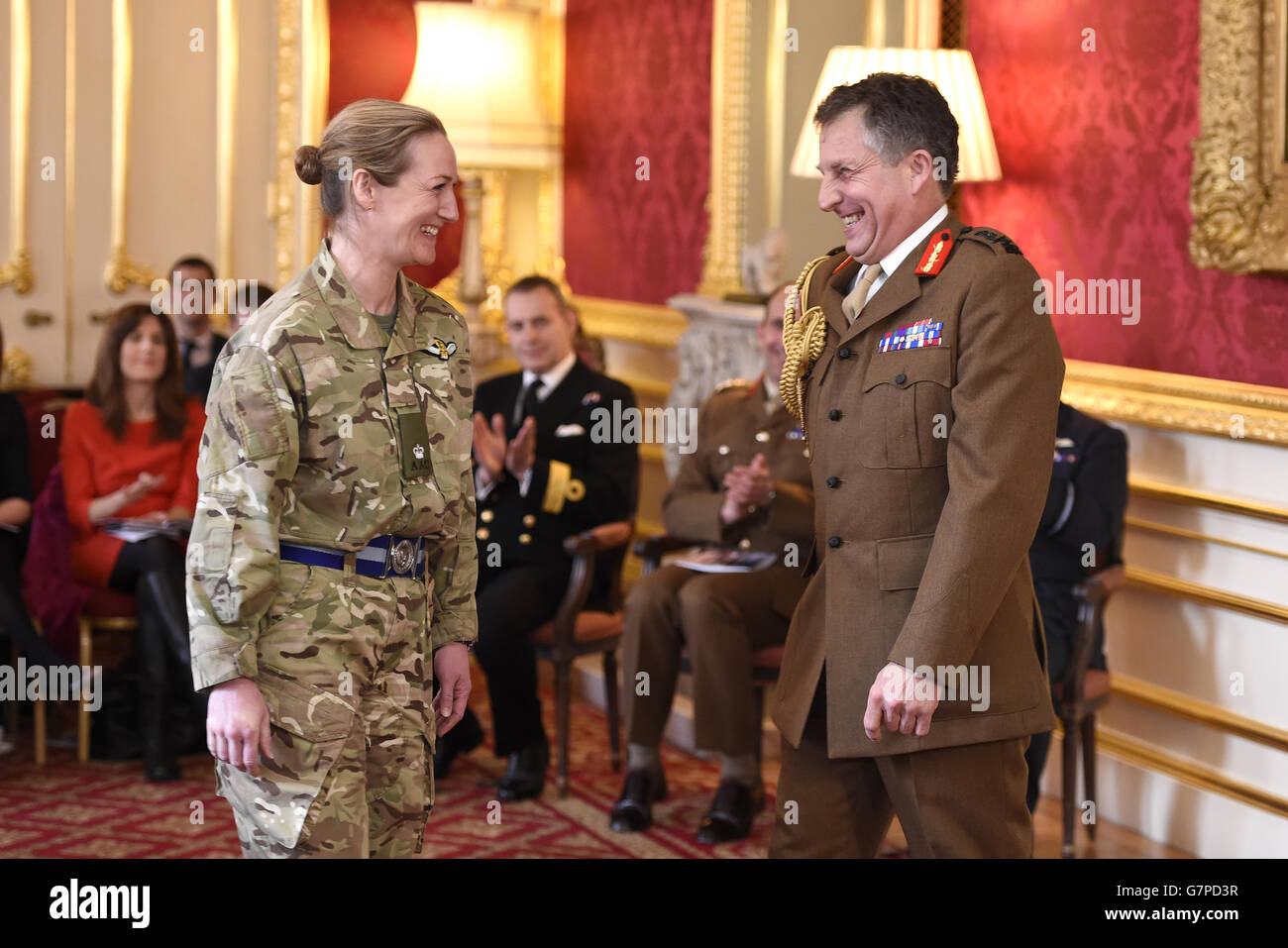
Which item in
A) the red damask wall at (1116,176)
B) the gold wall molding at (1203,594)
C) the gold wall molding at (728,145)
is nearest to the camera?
the gold wall molding at (1203,594)

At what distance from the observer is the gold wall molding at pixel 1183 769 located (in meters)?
3.56

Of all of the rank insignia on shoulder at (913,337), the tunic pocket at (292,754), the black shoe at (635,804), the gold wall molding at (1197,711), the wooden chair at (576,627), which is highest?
the rank insignia on shoulder at (913,337)

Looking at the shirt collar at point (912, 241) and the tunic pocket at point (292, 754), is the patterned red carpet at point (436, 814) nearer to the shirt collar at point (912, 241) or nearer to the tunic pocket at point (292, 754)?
the tunic pocket at point (292, 754)

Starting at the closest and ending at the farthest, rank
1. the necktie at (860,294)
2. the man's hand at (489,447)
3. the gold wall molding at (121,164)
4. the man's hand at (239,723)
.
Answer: the man's hand at (239,723), the necktie at (860,294), the man's hand at (489,447), the gold wall molding at (121,164)

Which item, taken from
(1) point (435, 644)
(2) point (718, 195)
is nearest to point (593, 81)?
(2) point (718, 195)

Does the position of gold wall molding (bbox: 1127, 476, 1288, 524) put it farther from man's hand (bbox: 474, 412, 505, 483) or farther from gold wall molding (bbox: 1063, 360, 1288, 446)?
man's hand (bbox: 474, 412, 505, 483)

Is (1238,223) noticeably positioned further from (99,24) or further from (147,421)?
(99,24)

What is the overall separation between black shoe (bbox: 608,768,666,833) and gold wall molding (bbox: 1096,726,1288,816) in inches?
44.5

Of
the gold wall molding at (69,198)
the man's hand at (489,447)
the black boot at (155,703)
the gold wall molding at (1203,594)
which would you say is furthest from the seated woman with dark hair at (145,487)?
the gold wall molding at (1203,594)

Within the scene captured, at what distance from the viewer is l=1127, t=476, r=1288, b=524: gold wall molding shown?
3.48 metres

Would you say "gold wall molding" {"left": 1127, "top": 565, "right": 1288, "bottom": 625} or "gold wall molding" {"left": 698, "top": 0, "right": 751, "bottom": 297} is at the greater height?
"gold wall molding" {"left": 698, "top": 0, "right": 751, "bottom": 297}

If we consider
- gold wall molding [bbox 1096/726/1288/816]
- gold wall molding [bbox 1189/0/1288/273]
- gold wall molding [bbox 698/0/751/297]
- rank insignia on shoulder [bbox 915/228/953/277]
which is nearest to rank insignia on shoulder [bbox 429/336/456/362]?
rank insignia on shoulder [bbox 915/228/953/277]

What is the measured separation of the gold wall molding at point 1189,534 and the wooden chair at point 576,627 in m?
1.32

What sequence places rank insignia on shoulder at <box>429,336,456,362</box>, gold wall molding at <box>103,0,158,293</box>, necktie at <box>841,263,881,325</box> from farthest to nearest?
gold wall molding at <box>103,0,158,293</box>
necktie at <box>841,263,881,325</box>
rank insignia on shoulder at <box>429,336,456,362</box>
